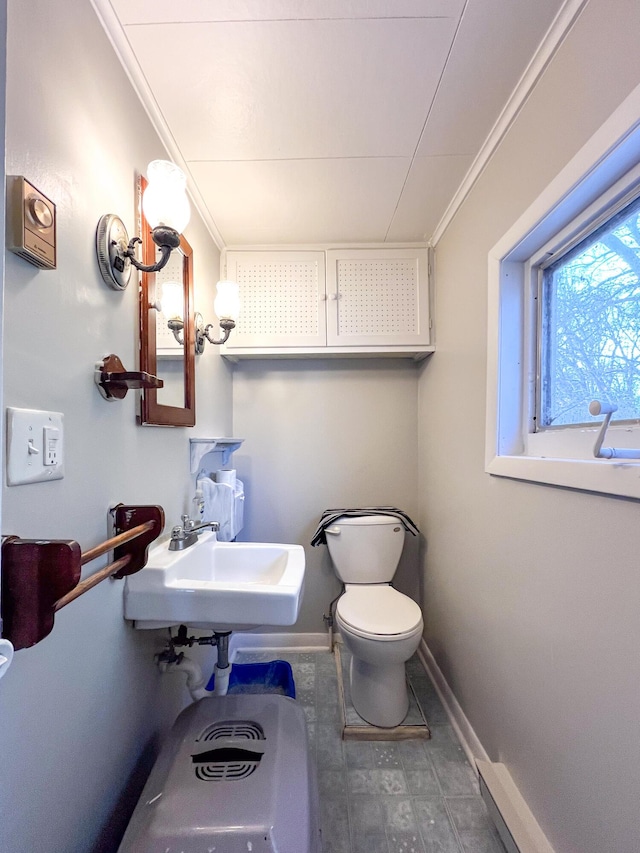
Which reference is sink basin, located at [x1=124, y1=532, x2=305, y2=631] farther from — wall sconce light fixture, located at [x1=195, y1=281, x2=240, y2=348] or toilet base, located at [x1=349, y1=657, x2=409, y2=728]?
wall sconce light fixture, located at [x1=195, y1=281, x2=240, y2=348]

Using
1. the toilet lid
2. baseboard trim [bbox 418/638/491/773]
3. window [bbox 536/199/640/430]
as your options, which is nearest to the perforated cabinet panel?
window [bbox 536/199/640/430]

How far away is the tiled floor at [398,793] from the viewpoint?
3.59ft

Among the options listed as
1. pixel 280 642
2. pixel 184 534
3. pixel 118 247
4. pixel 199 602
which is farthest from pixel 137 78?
pixel 280 642

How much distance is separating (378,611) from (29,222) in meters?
1.70

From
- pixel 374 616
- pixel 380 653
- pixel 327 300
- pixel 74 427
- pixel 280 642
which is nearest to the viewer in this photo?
pixel 74 427

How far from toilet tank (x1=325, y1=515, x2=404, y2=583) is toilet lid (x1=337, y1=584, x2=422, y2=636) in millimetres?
90

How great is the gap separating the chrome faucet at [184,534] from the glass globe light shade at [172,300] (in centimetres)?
71

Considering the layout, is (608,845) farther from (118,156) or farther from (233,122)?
(233,122)

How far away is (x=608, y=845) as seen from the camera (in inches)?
29.5

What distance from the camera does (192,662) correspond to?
1153 mm

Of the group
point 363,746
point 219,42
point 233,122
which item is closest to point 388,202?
point 233,122

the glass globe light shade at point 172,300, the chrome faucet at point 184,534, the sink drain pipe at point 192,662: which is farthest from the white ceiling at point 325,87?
the sink drain pipe at point 192,662

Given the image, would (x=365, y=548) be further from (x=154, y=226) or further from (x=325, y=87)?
(x=325, y=87)

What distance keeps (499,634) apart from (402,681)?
1.86 feet
